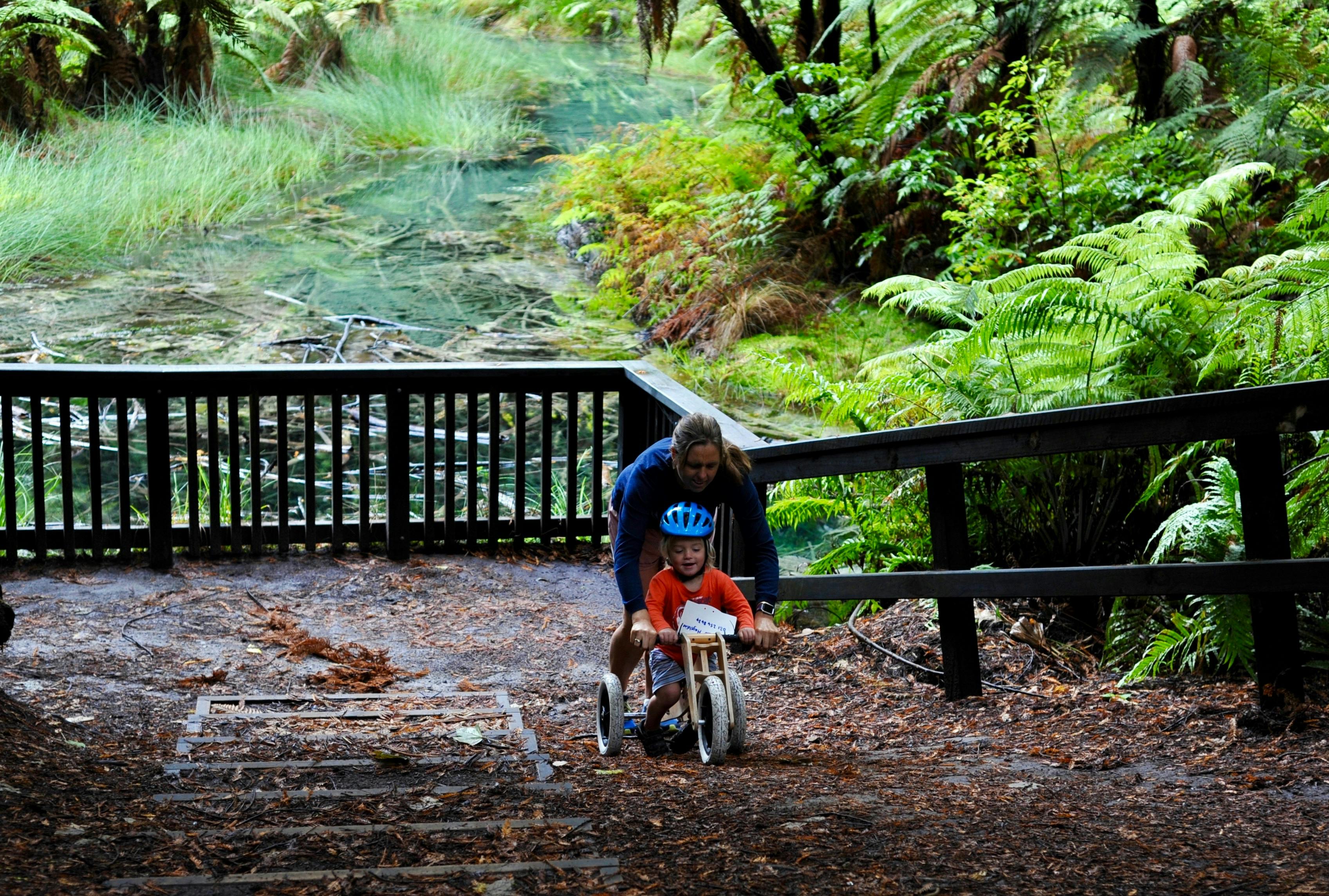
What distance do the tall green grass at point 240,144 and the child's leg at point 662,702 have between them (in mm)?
11509

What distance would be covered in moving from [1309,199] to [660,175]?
26.6 feet

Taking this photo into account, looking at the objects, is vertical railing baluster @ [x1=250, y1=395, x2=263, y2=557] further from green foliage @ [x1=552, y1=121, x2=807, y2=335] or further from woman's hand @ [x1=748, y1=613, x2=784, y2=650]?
green foliage @ [x1=552, y1=121, x2=807, y2=335]

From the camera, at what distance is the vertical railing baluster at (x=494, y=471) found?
21.2ft

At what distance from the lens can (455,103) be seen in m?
17.9

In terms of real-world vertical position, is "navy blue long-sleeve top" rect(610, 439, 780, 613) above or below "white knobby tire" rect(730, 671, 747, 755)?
above

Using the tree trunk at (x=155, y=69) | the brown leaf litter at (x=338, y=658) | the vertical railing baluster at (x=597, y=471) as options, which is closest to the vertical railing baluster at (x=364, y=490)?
the brown leaf litter at (x=338, y=658)

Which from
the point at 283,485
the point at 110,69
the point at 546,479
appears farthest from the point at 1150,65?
the point at 110,69

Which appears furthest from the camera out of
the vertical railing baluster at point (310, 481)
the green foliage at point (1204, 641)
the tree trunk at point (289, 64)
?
the tree trunk at point (289, 64)

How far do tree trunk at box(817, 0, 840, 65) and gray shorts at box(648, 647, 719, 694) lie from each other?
8196 mm

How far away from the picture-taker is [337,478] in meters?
6.52

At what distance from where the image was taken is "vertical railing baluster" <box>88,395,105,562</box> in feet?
19.9

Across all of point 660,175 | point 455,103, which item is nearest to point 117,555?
point 660,175

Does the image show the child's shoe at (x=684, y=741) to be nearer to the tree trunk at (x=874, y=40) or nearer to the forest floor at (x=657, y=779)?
the forest floor at (x=657, y=779)

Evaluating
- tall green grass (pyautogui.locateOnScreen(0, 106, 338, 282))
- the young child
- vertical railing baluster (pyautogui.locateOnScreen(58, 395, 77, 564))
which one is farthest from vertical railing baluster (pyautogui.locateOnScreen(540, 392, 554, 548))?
tall green grass (pyautogui.locateOnScreen(0, 106, 338, 282))
